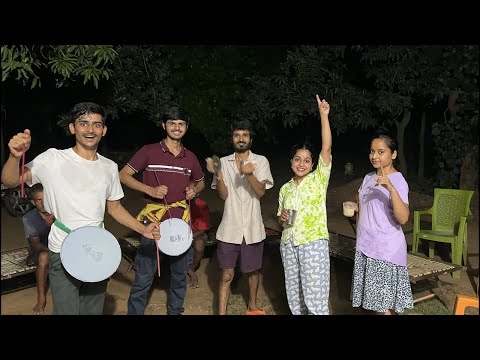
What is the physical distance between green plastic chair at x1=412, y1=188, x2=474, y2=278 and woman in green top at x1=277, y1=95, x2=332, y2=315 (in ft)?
8.46

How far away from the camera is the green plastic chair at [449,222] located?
5.34m

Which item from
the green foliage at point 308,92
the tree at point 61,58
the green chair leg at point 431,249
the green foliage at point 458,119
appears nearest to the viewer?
the tree at point 61,58

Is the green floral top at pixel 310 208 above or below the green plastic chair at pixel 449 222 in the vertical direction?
above

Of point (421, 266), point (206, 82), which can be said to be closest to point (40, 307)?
point (421, 266)

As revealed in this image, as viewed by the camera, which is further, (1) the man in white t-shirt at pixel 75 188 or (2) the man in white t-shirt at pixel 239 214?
(2) the man in white t-shirt at pixel 239 214

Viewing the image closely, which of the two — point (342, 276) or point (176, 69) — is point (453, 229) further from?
point (176, 69)

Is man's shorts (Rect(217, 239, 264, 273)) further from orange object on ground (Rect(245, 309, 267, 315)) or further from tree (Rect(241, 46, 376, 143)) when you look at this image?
tree (Rect(241, 46, 376, 143))

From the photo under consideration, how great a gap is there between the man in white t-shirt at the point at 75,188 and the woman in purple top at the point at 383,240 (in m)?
1.73

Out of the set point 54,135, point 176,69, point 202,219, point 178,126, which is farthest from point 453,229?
point 54,135

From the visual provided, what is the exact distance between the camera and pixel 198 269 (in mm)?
5488

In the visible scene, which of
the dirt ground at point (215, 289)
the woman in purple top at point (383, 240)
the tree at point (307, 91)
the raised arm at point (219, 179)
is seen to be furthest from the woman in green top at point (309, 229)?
the tree at point (307, 91)

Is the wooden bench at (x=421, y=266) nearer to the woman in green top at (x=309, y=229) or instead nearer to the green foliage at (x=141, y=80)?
the woman in green top at (x=309, y=229)

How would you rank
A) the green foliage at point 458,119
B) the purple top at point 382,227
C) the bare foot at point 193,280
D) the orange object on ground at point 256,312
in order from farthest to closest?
the green foliage at point 458,119, the bare foot at point 193,280, the orange object on ground at point 256,312, the purple top at point 382,227

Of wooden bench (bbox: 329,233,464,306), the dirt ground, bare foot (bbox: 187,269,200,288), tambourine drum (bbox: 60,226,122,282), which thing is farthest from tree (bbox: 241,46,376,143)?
tambourine drum (bbox: 60,226,122,282)
